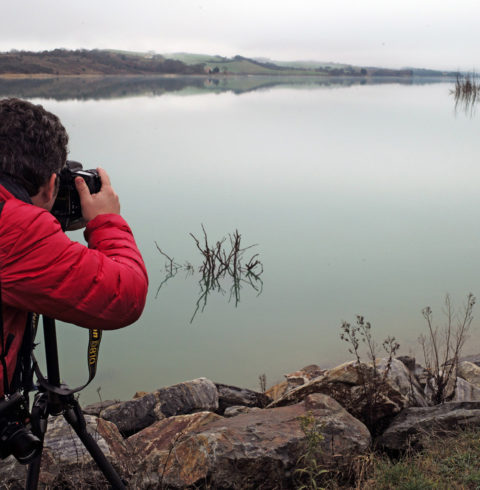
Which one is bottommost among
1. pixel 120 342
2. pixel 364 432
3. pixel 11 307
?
pixel 120 342

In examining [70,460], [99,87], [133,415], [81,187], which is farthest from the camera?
[99,87]

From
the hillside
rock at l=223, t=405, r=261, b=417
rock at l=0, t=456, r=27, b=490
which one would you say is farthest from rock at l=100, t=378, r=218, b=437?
the hillside

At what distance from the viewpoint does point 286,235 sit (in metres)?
8.99

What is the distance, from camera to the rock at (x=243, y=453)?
2.35 m

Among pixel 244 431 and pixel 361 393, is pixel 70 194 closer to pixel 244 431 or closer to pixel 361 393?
pixel 244 431

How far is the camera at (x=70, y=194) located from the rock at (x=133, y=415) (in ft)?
6.96

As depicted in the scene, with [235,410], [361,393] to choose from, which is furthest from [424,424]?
[235,410]

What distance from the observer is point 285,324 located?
5.97 meters

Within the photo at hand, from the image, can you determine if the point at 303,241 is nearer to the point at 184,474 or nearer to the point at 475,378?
the point at 475,378

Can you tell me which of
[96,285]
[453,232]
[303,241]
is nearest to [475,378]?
[96,285]

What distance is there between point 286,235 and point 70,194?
24.6 ft

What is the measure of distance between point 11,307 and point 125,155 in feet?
50.6

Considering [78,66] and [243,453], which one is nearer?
[243,453]

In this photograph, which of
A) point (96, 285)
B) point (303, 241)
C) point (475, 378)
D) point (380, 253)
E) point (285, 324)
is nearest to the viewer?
point (96, 285)
